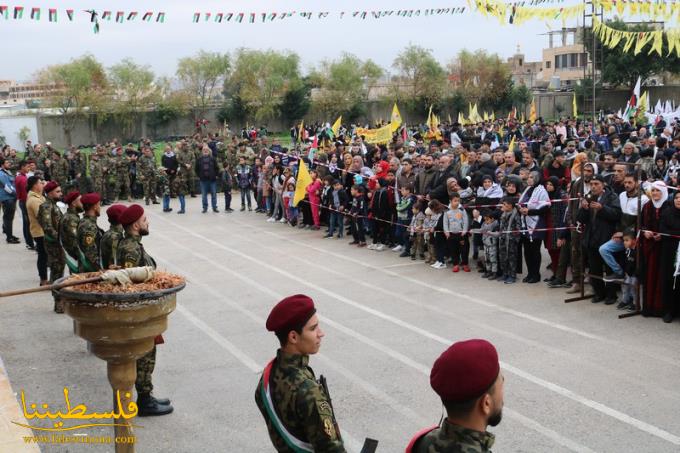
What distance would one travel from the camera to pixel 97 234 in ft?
33.9

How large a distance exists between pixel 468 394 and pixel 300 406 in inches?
48.8

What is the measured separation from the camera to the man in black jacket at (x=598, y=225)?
11516 mm

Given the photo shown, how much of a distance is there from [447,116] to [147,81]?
86.7 feet

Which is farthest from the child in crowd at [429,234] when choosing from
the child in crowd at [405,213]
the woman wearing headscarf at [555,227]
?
the woman wearing headscarf at [555,227]

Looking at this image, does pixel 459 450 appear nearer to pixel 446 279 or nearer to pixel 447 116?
pixel 446 279

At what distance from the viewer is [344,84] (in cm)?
7125

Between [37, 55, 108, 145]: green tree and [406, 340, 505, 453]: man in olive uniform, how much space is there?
5621cm

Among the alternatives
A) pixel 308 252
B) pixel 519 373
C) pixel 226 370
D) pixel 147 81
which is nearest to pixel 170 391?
pixel 226 370

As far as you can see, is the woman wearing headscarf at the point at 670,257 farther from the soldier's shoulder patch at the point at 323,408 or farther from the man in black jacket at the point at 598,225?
the soldier's shoulder patch at the point at 323,408

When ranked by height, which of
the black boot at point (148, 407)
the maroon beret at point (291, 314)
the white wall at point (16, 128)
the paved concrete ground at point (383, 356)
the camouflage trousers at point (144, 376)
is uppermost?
the white wall at point (16, 128)

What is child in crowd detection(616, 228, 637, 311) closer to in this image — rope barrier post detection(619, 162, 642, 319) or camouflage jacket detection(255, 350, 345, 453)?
rope barrier post detection(619, 162, 642, 319)

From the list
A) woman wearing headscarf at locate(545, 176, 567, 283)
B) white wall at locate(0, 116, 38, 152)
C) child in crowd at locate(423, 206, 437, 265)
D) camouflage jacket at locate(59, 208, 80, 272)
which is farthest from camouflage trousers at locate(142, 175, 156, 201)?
white wall at locate(0, 116, 38, 152)

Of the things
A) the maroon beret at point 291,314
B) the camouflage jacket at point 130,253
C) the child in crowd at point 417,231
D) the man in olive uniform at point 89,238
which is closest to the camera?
the maroon beret at point 291,314

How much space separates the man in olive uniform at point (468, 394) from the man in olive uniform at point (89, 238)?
7304 mm
